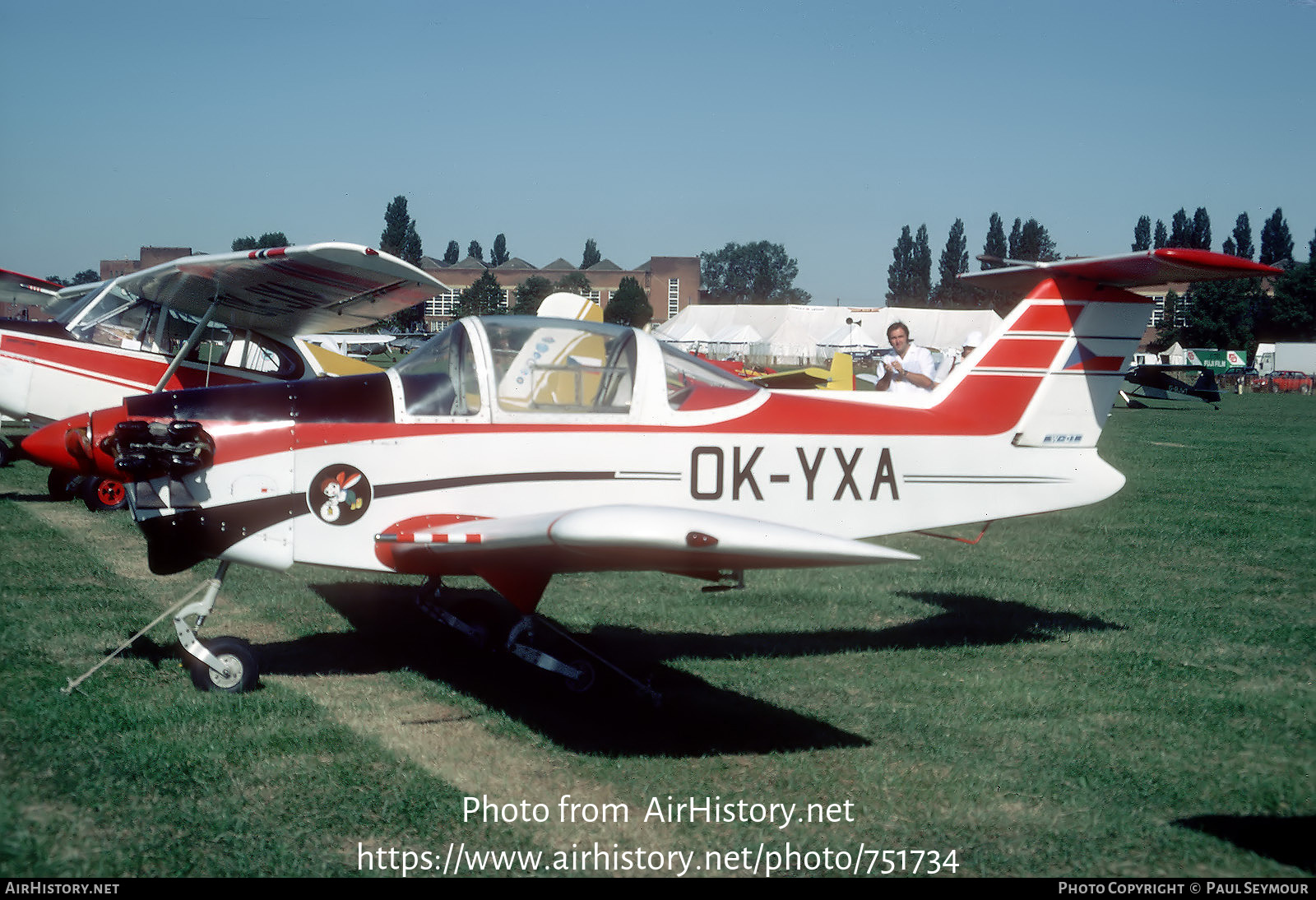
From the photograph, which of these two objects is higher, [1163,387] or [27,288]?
[27,288]

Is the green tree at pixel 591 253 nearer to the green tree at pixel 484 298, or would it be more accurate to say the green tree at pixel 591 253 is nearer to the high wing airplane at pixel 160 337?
the green tree at pixel 484 298

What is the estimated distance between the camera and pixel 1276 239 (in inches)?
4237

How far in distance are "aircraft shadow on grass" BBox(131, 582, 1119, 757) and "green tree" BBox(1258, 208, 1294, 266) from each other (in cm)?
11858

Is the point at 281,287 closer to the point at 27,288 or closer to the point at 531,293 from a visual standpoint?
the point at 27,288

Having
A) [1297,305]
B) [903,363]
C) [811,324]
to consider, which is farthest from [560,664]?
[1297,305]

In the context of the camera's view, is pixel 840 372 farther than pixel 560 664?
Yes

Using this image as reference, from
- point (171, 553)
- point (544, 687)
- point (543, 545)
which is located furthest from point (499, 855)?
point (171, 553)

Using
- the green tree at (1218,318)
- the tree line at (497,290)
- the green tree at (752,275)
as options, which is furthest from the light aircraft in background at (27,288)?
the green tree at (752,275)

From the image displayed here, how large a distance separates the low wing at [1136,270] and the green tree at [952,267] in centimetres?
10248

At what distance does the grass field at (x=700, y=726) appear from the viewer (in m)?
3.69

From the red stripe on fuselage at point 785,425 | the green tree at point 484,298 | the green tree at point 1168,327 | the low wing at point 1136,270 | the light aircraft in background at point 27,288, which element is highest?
the green tree at point 484,298

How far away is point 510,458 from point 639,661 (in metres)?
1.61

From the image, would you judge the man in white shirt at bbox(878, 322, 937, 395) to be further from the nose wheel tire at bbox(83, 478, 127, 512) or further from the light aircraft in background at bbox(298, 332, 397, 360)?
the light aircraft in background at bbox(298, 332, 397, 360)

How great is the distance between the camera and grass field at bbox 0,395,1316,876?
3.69 m
